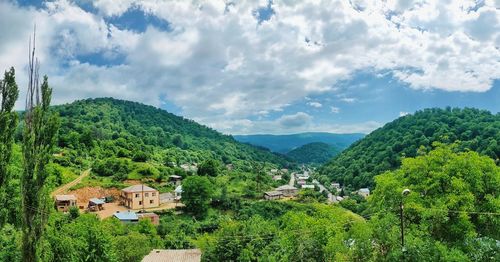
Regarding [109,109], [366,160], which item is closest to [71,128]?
[109,109]

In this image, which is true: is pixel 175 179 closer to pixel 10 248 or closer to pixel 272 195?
pixel 272 195

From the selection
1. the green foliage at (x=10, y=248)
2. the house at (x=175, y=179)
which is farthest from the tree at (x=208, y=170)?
the green foliage at (x=10, y=248)

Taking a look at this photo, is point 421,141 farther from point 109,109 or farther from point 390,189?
point 109,109

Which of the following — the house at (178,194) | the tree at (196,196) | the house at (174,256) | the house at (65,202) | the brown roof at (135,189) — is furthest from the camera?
the house at (178,194)

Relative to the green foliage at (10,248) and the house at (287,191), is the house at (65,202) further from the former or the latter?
the house at (287,191)

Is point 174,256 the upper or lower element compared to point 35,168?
lower

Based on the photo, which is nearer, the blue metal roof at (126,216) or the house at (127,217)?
the house at (127,217)

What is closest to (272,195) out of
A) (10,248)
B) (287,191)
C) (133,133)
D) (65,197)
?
(287,191)
